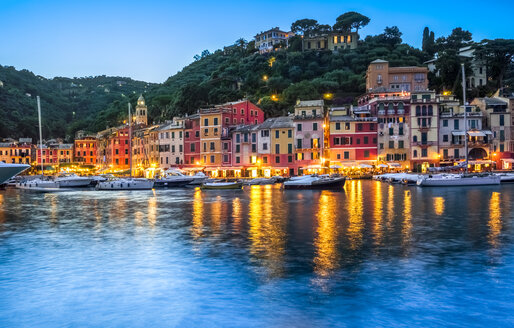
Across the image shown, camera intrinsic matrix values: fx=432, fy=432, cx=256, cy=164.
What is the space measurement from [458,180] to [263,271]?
43.9 m

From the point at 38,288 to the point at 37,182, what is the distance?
181 feet

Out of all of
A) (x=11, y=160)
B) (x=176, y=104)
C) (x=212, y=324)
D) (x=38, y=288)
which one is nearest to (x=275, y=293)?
(x=212, y=324)

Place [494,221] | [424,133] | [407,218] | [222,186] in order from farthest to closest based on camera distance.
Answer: [424,133]
[222,186]
[407,218]
[494,221]

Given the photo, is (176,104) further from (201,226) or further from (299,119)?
(201,226)

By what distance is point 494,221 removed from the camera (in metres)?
25.3

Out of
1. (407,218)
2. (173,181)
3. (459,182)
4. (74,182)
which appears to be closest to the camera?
(407,218)

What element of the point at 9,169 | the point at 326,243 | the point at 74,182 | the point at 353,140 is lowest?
the point at 326,243

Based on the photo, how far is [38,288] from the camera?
46.8ft

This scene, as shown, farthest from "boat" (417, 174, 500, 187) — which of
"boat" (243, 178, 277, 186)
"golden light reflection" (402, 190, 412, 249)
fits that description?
"boat" (243, 178, 277, 186)

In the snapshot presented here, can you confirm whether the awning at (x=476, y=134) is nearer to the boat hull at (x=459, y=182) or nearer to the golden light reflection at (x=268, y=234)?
the boat hull at (x=459, y=182)

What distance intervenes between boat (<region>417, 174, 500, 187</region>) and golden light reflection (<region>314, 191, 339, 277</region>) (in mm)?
25009

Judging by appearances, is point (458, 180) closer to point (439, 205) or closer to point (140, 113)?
point (439, 205)

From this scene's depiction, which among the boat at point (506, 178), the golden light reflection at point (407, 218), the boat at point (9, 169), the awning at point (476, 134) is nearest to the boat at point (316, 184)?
the golden light reflection at point (407, 218)

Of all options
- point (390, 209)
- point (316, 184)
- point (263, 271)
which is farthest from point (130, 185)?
point (263, 271)
